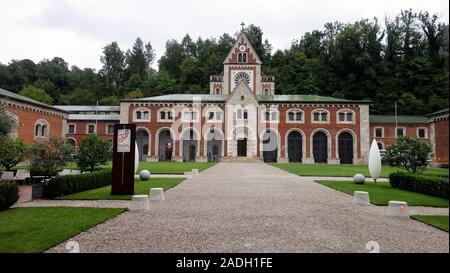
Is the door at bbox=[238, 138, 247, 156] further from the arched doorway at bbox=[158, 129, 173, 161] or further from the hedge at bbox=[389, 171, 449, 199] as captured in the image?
the hedge at bbox=[389, 171, 449, 199]

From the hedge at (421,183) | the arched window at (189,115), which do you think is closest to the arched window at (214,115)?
the arched window at (189,115)

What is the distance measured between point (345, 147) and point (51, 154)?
38780mm

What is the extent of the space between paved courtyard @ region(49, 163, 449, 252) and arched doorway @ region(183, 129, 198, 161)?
34.5 m

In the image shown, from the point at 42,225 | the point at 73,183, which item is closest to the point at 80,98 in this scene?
the point at 73,183

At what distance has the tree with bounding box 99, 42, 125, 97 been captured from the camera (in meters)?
87.1

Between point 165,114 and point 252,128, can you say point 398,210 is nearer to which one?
point 252,128

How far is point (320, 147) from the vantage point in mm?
44188

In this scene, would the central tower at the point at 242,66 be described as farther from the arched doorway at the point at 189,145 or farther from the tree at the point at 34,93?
the tree at the point at 34,93

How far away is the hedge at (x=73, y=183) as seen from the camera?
11875 mm

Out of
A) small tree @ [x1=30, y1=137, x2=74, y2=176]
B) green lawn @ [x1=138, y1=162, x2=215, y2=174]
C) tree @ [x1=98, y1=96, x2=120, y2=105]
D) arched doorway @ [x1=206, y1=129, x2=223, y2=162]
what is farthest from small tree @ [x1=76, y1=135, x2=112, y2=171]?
tree @ [x1=98, y1=96, x2=120, y2=105]

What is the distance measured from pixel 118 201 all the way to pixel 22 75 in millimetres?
61221

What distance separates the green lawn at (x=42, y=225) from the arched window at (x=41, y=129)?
30206mm
